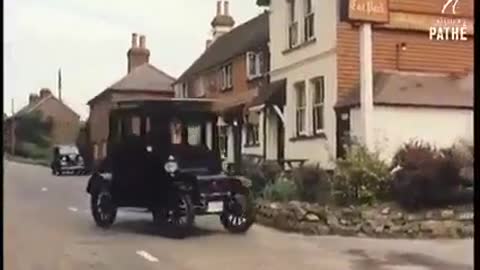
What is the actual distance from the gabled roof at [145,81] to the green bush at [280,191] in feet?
1.13

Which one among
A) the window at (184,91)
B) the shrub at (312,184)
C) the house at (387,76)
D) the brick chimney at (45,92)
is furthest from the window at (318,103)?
the brick chimney at (45,92)

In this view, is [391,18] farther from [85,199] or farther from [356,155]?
[85,199]

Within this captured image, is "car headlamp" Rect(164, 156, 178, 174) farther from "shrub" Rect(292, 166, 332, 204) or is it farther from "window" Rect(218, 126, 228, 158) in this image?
"shrub" Rect(292, 166, 332, 204)

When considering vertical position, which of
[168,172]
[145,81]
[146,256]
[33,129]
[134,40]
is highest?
[134,40]

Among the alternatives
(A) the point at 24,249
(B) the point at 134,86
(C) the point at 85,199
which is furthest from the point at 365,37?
(A) the point at 24,249

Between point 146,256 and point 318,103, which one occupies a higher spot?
point 318,103

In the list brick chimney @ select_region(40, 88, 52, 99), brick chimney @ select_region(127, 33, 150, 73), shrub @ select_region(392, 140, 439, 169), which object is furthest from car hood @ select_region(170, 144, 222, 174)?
shrub @ select_region(392, 140, 439, 169)

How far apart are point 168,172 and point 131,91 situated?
22 centimetres

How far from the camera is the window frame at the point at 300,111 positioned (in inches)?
86.3

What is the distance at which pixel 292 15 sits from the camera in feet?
7.24

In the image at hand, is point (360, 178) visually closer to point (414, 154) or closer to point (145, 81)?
point (414, 154)

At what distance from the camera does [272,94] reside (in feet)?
7.17

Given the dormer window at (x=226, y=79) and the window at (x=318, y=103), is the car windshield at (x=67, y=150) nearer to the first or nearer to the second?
the dormer window at (x=226, y=79)

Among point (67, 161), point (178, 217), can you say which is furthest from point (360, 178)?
point (67, 161)
